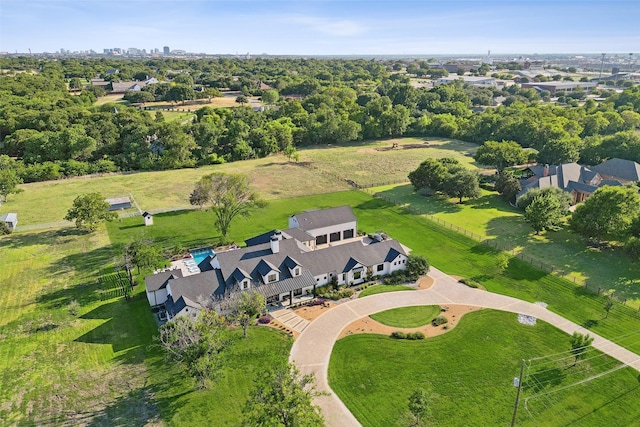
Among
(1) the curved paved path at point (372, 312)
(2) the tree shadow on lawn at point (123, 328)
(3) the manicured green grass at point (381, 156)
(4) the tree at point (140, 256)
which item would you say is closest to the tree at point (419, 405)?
(1) the curved paved path at point (372, 312)

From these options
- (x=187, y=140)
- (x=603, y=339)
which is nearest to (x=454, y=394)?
(x=603, y=339)

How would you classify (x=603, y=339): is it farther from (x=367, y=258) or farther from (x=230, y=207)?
(x=230, y=207)

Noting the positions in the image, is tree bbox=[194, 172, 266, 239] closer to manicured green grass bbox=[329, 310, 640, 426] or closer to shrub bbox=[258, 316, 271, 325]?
shrub bbox=[258, 316, 271, 325]

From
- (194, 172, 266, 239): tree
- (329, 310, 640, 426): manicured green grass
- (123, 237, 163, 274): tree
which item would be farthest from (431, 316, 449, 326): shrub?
(194, 172, 266, 239): tree

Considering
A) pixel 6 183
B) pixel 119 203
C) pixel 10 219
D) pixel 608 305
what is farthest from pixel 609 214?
pixel 6 183

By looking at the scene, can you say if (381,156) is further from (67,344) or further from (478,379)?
(67,344)

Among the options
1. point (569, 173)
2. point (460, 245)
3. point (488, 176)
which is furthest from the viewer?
point (488, 176)
